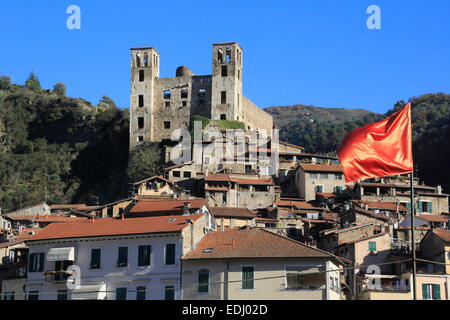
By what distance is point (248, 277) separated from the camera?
138 ft

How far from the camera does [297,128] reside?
19875 centimetres

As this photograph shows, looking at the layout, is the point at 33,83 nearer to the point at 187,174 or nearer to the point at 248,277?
the point at 187,174

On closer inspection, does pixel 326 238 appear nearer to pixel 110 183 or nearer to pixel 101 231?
pixel 101 231

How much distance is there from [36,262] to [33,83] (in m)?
94.4

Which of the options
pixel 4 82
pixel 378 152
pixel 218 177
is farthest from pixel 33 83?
pixel 378 152

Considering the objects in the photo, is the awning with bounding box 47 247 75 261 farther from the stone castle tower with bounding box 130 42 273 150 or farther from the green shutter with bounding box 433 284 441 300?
the stone castle tower with bounding box 130 42 273 150

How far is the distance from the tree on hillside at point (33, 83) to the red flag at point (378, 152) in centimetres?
10532

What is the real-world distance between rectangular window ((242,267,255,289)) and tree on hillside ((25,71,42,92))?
300 feet

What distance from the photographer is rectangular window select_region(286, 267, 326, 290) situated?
1642 inches

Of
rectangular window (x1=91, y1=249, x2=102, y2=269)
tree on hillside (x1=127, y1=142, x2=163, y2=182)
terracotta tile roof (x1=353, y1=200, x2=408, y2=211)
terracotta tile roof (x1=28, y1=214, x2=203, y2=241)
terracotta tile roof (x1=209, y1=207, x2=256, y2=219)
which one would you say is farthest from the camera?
tree on hillside (x1=127, y1=142, x2=163, y2=182)

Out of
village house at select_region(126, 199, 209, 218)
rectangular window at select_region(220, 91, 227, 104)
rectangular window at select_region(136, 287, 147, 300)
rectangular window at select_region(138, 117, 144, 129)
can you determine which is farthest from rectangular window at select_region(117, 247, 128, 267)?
rectangular window at select_region(138, 117, 144, 129)

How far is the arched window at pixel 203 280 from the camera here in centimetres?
4225

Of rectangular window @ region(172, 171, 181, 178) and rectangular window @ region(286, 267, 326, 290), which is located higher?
rectangular window @ region(172, 171, 181, 178)

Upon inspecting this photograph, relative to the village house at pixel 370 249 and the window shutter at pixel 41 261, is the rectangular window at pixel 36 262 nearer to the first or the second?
the window shutter at pixel 41 261
